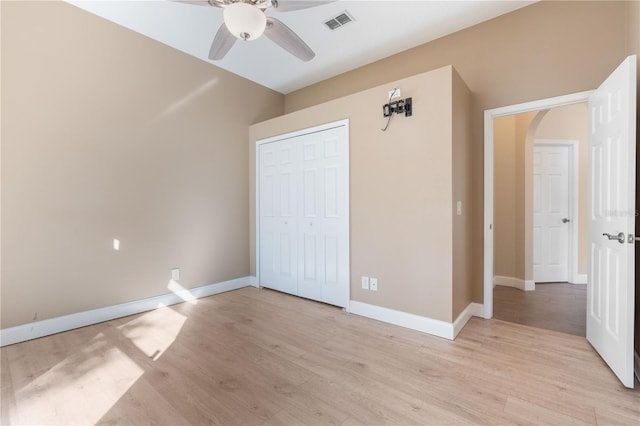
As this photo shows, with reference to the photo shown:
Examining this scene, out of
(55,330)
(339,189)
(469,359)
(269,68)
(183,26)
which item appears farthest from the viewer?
(269,68)

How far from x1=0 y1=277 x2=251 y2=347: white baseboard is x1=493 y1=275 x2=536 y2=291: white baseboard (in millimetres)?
4086

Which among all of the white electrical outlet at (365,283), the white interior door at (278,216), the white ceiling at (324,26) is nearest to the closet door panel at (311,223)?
the white interior door at (278,216)

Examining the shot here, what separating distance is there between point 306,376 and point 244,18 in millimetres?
2393

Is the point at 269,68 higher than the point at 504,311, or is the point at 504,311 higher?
the point at 269,68

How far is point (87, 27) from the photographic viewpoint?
2779mm

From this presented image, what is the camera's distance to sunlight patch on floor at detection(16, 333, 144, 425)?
5.16ft

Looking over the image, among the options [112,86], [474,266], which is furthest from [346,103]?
[112,86]

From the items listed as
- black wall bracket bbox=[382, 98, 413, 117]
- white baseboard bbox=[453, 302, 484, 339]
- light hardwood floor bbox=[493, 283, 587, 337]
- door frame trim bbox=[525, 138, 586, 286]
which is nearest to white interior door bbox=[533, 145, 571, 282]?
door frame trim bbox=[525, 138, 586, 286]

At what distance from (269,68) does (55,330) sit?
3.84 m

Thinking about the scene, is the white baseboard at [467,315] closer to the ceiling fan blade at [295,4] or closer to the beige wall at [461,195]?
the beige wall at [461,195]

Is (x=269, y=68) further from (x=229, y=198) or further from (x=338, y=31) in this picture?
(x=229, y=198)

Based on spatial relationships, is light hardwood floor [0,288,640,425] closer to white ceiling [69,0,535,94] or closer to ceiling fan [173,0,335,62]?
ceiling fan [173,0,335,62]

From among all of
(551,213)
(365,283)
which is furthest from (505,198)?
(365,283)

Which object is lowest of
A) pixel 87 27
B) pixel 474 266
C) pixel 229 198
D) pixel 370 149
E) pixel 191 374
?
pixel 191 374
